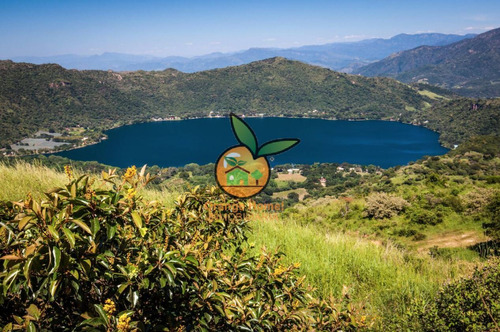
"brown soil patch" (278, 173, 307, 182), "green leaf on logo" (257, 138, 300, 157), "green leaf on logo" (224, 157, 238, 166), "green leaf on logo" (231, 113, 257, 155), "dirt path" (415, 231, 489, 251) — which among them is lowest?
"brown soil patch" (278, 173, 307, 182)

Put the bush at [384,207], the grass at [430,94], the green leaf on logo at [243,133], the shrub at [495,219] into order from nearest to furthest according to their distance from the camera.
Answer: the green leaf on logo at [243,133] → the shrub at [495,219] → the bush at [384,207] → the grass at [430,94]

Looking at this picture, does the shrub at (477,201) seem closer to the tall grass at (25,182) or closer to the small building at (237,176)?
the small building at (237,176)

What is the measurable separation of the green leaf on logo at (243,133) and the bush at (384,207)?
359 inches

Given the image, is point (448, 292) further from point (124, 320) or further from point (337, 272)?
point (124, 320)

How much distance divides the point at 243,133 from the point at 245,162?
52 centimetres

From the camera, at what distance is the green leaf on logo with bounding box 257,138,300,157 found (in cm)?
329

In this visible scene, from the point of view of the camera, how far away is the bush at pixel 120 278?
1209 millimetres

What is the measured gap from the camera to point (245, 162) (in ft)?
12.0

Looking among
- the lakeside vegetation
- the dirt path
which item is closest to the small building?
the lakeside vegetation

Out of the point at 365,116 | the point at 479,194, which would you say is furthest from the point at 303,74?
the point at 479,194

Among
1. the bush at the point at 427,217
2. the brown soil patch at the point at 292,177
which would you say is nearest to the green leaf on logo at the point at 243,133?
the bush at the point at 427,217

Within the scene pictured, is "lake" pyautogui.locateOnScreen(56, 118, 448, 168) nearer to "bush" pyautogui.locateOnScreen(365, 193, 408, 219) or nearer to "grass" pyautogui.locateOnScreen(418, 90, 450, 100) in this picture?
"grass" pyautogui.locateOnScreen(418, 90, 450, 100)

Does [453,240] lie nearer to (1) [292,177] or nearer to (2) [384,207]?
(2) [384,207]

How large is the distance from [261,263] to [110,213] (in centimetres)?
105
